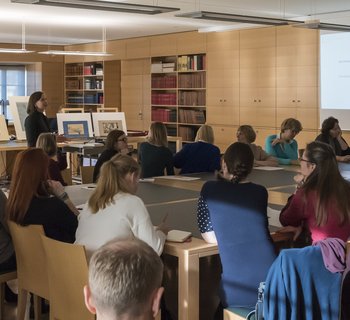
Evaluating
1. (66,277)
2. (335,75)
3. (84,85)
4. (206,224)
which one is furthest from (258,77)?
(66,277)

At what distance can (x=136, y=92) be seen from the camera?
1334 cm

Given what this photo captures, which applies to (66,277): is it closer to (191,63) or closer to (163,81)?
(191,63)

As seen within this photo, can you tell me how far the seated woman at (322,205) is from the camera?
3.04 m

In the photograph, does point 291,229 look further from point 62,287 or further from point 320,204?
point 62,287

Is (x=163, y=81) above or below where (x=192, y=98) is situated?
above

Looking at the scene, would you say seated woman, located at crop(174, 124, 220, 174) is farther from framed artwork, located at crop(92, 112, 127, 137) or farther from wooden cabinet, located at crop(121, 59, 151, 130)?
wooden cabinet, located at crop(121, 59, 151, 130)

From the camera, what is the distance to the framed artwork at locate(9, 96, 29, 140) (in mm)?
9164

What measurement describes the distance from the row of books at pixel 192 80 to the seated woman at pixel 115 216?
8.45 metres

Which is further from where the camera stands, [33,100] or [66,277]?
[33,100]

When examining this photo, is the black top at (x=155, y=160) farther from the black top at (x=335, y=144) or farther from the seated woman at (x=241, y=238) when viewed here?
the seated woman at (x=241, y=238)

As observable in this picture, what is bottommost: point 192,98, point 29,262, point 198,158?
point 29,262

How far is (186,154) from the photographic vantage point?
5816mm

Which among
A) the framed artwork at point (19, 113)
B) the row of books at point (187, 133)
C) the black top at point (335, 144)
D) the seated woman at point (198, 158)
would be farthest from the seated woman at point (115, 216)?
the row of books at point (187, 133)

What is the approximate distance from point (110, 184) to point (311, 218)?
1022 mm
